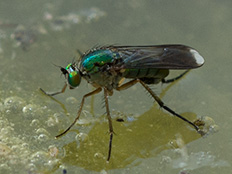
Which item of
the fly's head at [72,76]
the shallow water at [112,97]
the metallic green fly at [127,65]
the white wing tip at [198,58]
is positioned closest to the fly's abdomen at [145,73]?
the metallic green fly at [127,65]

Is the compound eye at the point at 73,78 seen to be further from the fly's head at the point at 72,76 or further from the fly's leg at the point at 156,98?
the fly's leg at the point at 156,98

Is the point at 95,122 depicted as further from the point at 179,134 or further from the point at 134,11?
the point at 134,11

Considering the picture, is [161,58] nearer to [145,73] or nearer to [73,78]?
[145,73]

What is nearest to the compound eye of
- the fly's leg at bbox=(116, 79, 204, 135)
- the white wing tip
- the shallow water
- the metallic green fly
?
the metallic green fly

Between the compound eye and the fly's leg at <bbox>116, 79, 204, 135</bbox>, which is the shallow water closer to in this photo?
the fly's leg at <bbox>116, 79, 204, 135</bbox>

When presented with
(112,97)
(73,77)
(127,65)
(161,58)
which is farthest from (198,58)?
(73,77)

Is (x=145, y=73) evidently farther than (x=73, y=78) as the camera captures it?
Yes

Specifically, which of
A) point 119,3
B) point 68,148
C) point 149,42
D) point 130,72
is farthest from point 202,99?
point 119,3
